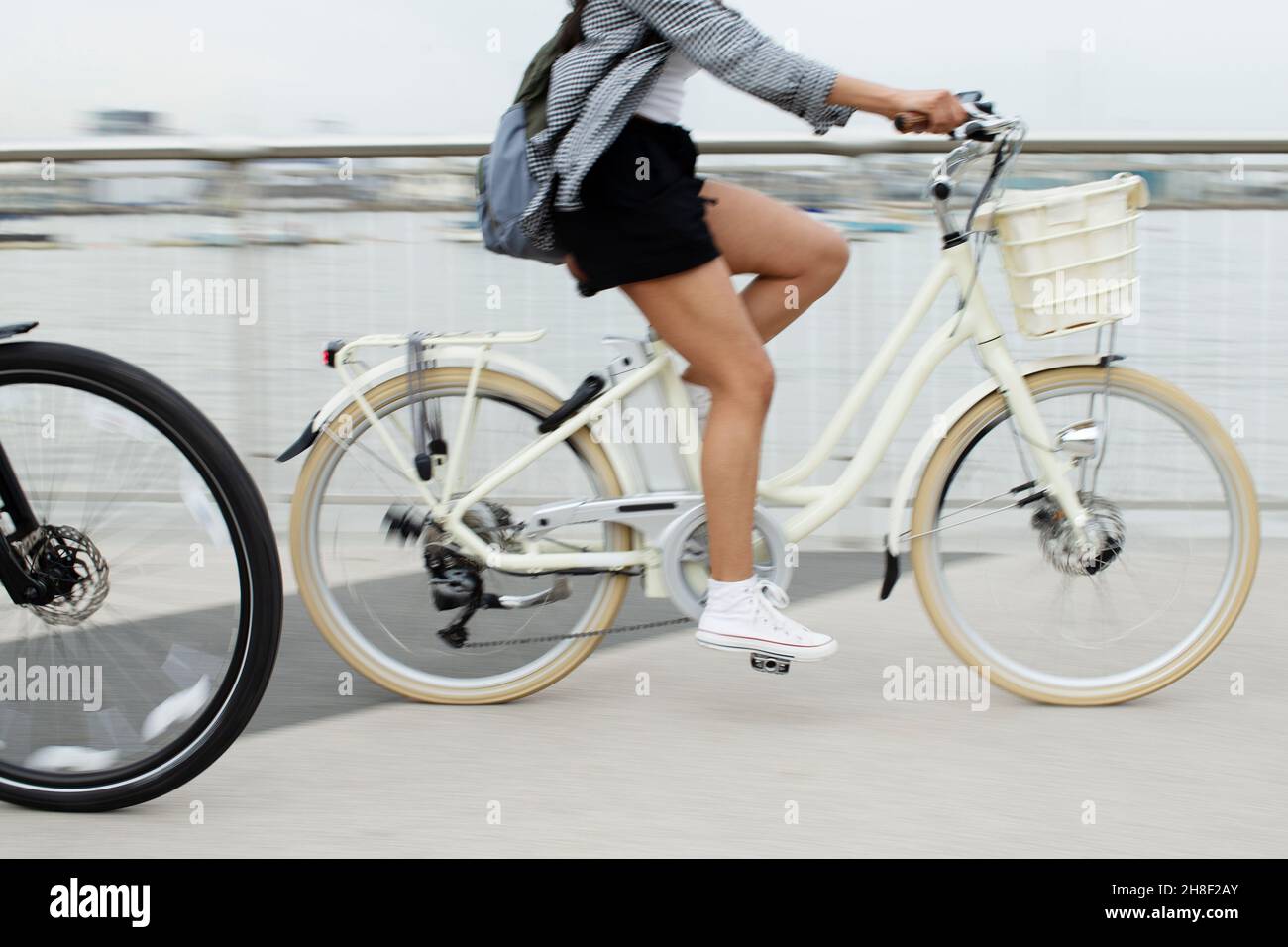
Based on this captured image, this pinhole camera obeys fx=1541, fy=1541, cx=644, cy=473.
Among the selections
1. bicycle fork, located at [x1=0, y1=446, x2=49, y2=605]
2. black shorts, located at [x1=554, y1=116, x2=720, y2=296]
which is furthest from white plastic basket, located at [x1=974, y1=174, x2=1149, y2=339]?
bicycle fork, located at [x1=0, y1=446, x2=49, y2=605]

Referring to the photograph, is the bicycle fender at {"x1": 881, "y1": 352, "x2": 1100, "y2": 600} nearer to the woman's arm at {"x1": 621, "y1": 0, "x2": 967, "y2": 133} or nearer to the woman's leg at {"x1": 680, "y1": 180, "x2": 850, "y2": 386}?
the woman's leg at {"x1": 680, "y1": 180, "x2": 850, "y2": 386}

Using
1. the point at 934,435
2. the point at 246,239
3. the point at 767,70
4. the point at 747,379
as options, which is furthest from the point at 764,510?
the point at 246,239

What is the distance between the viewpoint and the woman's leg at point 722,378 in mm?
3398

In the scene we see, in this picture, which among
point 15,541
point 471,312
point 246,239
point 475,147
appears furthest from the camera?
point 471,312

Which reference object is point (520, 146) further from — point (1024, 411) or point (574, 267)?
point (1024, 411)

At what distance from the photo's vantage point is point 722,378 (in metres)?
3.46

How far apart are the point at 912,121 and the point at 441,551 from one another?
1472 millimetres

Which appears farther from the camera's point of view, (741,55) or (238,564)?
(741,55)

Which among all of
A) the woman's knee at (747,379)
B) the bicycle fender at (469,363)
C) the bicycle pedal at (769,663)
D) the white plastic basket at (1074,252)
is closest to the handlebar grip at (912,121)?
the white plastic basket at (1074,252)

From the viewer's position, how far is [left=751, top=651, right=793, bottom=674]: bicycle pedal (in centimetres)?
353

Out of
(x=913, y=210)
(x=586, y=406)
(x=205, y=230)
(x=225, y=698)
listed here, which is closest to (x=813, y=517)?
(x=586, y=406)

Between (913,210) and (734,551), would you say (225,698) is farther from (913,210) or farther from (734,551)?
(913,210)

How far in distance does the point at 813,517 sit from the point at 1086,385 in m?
0.72

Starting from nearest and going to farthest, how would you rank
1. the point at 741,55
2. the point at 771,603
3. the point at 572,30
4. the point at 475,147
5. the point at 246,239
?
the point at 741,55, the point at 572,30, the point at 771,603, the point at 475,147, the point at 246,239
